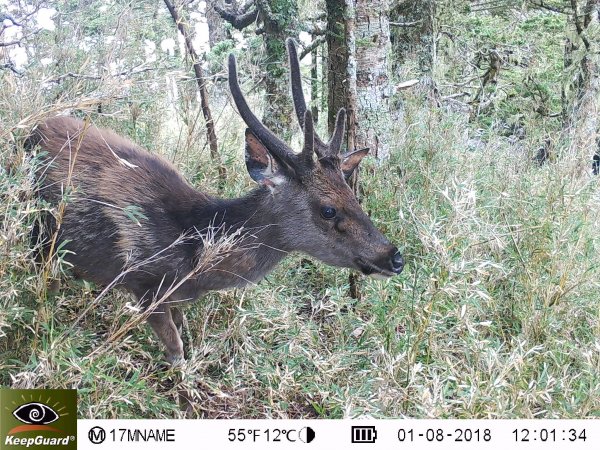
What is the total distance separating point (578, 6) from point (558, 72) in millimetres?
1740

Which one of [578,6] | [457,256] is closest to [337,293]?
[457,256]

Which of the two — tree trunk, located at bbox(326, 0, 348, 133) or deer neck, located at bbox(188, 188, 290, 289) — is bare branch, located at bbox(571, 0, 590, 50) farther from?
deer neck, located at bbox(188, 188, 290, 289)

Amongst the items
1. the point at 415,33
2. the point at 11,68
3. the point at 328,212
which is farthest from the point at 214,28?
the point at 328,212

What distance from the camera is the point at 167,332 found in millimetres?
3607

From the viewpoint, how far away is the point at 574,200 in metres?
4.46

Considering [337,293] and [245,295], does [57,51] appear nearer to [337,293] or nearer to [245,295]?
[245,295]

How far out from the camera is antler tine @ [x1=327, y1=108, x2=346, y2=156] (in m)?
3.66

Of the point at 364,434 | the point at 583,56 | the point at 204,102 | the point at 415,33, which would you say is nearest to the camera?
the point at 364,434

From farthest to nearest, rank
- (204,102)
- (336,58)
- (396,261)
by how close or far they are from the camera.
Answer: (204,102)
(336,58)
(396,261)

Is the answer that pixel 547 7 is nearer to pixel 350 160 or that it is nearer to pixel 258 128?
pixel 350 160

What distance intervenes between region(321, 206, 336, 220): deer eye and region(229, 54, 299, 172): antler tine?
29 cm

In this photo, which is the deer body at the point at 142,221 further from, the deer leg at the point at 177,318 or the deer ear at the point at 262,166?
the deer leg at the point at 177,318

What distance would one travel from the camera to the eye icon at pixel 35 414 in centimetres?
258

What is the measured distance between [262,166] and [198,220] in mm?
503
